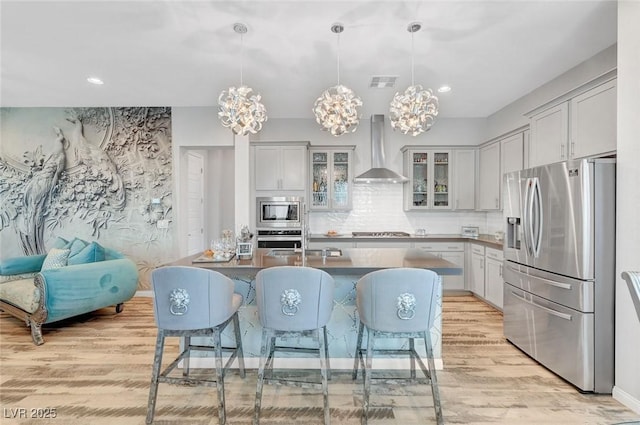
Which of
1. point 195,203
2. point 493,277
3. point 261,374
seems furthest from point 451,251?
point 195,203

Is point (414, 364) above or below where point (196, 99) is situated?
below

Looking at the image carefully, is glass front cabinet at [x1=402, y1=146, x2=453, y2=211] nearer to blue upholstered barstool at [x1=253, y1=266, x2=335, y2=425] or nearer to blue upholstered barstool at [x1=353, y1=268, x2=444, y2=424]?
blue upholstered barstool at [x1=353, y1=268, x2=444, y2=424]

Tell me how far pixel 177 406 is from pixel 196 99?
3.62 metres

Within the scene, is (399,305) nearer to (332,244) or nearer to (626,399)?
(626,399)

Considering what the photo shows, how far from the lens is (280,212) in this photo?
4664 millimetres

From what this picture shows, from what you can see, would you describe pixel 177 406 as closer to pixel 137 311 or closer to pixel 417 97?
pixel 137 311

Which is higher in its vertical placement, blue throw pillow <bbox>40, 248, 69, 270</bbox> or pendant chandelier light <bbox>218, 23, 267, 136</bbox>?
pendant chandelier light <bbox>218, 23, 267, 136</bbox>

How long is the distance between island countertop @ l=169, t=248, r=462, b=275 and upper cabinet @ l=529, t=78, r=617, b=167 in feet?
6.05

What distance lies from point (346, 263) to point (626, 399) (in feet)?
6.94

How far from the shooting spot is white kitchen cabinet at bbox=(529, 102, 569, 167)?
313 centimetres

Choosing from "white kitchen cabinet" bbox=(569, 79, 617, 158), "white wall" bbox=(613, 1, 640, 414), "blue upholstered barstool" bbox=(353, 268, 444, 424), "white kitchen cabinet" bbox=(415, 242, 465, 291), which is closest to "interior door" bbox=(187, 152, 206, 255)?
"white kitchen cabinet" bbox=(415, 242, 465, 291)

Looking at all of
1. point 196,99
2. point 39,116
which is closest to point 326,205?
point 196,99

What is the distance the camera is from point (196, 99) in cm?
427

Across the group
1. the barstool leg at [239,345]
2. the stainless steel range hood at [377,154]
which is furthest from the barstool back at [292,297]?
the stainless steel range hood at [377,154]
